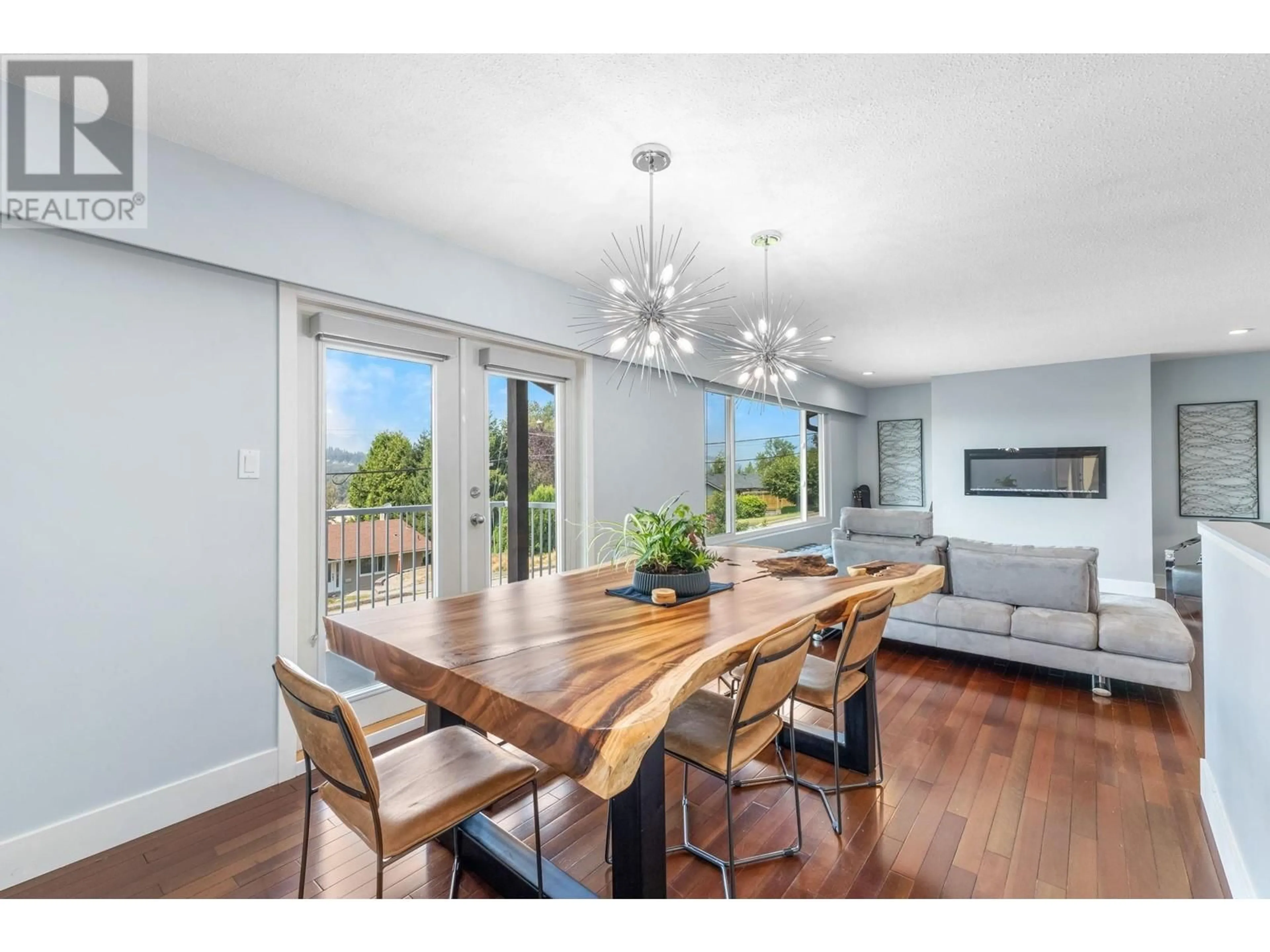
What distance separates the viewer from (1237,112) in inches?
70.6

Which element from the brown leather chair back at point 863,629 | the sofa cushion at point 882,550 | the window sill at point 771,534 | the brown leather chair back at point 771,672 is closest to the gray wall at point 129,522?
the brown leather chair back at point 771,672

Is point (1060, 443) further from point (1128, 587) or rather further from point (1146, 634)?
point (1146, 634)

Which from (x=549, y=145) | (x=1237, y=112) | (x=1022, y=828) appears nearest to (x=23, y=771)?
(x=549, y=145)

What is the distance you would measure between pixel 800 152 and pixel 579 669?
1.95 m

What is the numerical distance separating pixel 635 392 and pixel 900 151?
2.33m

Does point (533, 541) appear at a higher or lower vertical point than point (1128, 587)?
higher

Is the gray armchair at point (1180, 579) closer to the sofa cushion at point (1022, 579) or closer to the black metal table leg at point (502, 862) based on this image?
the sofa cushion at point (1022, 579)

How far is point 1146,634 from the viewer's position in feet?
9.55

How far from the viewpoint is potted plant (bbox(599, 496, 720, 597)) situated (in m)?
1.93

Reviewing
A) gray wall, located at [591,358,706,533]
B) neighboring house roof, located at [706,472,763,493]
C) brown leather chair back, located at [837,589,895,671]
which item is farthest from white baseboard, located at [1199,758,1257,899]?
neighboring house roof, located at [706,472,763,493]

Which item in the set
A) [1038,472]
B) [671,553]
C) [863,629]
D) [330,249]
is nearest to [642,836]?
[671,553]

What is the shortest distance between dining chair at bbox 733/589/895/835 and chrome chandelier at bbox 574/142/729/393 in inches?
46.9

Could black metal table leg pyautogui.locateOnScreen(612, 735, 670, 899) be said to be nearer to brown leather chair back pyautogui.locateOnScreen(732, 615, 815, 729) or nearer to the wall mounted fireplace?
brown leather chair back pyautogui.locateOnScreen(732, 615, 815, 729)

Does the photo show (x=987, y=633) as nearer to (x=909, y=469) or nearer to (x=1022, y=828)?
(x=1022, y=828)
